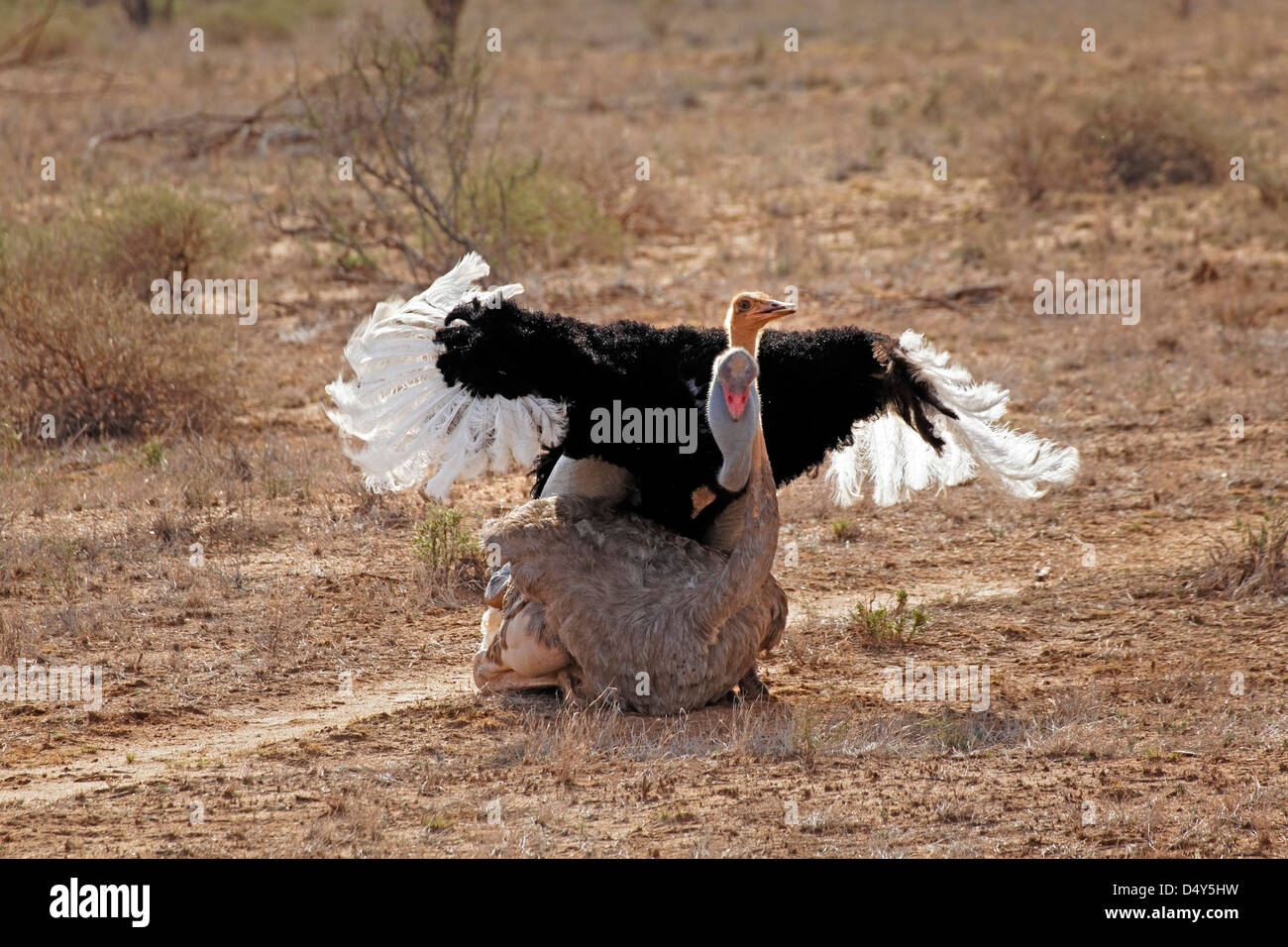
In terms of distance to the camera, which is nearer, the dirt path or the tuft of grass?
the dirt path

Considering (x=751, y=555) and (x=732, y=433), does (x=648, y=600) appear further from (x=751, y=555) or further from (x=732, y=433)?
(x=732, y=433)

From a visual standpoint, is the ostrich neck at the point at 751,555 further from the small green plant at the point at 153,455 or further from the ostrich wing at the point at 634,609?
the small green plant at the point at 153,455

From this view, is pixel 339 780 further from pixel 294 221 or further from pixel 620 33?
pixel 620 33

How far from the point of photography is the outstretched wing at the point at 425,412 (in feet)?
20.2

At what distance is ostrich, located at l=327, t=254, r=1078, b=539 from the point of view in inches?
241

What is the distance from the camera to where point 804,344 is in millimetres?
6359

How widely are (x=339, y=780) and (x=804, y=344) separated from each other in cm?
263

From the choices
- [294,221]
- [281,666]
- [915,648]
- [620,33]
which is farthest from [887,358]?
[620,33]

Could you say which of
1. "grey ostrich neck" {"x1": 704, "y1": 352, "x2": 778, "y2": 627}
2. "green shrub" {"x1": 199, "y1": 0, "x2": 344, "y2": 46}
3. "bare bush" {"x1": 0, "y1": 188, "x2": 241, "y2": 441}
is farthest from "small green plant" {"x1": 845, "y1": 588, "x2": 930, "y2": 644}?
"green shrub" {"x1": 199, "y1": 0, "x2": 344, "y2": 46}

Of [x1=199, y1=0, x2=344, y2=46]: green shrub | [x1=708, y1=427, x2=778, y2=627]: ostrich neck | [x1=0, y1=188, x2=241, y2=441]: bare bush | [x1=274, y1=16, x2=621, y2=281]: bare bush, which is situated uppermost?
[x1=199, y1=0, x2=344, y2=46]: green shrub

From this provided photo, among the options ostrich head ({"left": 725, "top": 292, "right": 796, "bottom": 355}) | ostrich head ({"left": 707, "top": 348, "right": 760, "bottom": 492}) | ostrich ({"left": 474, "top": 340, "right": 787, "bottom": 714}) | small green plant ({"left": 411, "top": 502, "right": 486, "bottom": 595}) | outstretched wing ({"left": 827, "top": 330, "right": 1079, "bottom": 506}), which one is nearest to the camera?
ostrich head ({"left": 707, "top": 348, "right": 760, "bottom": 492})

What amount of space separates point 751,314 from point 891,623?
1.73 m

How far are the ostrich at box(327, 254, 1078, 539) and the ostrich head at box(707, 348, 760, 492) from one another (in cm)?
57

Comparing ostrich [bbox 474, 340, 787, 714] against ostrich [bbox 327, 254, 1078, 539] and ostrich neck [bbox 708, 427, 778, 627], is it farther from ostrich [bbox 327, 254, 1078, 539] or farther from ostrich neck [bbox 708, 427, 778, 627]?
ostrich [bbox 327, 254, 1078, 539]
